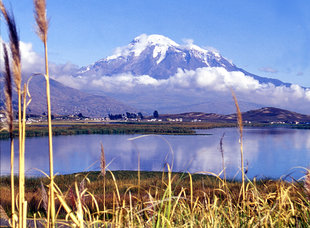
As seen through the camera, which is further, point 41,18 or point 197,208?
point 197,208

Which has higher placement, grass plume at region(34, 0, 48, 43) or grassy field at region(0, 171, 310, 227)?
grass plume at region(34, 0, 48, 43)

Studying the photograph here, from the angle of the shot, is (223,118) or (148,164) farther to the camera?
(223,118)

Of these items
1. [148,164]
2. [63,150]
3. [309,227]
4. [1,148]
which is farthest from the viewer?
[1,148]

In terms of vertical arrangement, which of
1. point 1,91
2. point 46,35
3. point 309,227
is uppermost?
point 46,35

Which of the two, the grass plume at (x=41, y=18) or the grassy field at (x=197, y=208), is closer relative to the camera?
the grass plume at (x=41, y=18)

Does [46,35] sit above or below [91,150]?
above

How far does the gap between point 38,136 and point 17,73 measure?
72.4 m

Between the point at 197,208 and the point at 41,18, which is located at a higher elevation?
the point at 41,18

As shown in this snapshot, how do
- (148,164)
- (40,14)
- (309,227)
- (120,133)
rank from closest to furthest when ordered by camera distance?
(40,14)
(309,227)
(148,164)
(120,133)

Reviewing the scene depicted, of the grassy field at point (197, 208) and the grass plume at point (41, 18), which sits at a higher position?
the grass plume at point (41, 18)

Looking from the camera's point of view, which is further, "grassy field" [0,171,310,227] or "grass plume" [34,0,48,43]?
"grassy field" [0,171,310,227]

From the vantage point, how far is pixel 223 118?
654 feet

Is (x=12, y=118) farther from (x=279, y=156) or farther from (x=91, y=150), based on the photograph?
(x=91, y=150)

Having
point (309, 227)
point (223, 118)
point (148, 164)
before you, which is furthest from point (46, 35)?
point (223, 118)
